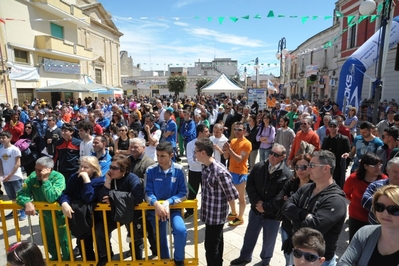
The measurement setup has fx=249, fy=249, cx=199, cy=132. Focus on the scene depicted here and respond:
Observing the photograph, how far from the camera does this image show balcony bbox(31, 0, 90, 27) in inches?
758

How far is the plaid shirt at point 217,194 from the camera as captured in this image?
2.96 m

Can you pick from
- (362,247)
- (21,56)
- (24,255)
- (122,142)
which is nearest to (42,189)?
(24,255)

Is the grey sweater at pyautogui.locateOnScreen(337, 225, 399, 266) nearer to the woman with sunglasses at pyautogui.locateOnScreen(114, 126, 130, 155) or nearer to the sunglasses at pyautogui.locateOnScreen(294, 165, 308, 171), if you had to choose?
the sunglasses at pyautogui.locateOnScreen(294, 165, 308, 171)

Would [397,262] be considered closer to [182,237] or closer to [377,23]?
[182,237]

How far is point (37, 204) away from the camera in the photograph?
9.47 feet

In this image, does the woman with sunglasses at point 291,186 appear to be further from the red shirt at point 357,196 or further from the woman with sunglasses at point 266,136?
the woman with sunglasses at point 266,136

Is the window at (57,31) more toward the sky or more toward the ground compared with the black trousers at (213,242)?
more toward the sky

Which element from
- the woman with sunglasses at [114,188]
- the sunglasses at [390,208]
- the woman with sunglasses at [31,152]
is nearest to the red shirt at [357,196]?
the sunglasses at [390,208]

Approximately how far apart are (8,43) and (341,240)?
20.9 metres

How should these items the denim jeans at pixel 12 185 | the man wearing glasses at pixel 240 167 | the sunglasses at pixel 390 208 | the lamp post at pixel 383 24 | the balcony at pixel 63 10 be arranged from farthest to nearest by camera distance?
the balcony at pixel 63 10 → the lamp post at pixel 383 24 → the denim jeans at pixel 12 185 → the man wearing glasses at pixel 240 167 → the sunglasses at pixel 390 208

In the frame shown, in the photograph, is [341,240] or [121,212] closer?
[121,212]

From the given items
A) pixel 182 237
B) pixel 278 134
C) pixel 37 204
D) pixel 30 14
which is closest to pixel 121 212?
pixel 182 237

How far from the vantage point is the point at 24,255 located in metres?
1.84

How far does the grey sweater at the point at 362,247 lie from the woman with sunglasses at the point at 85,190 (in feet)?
8.25
